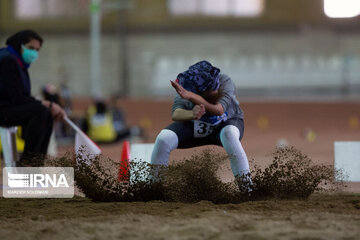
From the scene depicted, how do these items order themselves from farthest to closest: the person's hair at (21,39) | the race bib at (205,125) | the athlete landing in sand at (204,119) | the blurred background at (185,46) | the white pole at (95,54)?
the white pole at (95,54) → the blurred background at (185,46) → the person's hair at (21,39) → the race bib at (205,125) → the athlete landing in sand at (204,119)

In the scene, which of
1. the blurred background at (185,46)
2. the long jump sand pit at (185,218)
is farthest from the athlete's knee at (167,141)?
the blurred background at (185,46)

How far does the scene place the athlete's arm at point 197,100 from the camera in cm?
609

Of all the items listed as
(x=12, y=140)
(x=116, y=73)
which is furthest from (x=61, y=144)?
(x=116, y=73)

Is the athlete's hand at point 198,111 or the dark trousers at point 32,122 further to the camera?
the dark trousers at point 32,122

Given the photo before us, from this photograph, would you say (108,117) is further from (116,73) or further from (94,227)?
(116,73)

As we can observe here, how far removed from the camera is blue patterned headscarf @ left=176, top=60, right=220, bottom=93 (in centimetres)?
629

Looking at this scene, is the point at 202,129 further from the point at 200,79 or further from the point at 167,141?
the point at 200,79

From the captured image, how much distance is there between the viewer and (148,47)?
32250 millimetres

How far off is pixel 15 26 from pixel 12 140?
2668 centimetres

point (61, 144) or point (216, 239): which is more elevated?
point (216, 239)

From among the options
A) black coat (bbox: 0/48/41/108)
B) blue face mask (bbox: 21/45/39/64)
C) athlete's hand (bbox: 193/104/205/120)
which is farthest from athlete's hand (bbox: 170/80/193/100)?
blue face mask (bbox: 21/45/39/64)

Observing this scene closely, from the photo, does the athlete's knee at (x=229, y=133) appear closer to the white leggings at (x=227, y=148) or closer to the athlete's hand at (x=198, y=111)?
the white leggings at (x=227, y=148)

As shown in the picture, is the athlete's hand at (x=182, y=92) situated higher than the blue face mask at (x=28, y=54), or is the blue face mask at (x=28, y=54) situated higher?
the blue face mask at (x=28, y=54)

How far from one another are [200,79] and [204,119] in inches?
14.7
